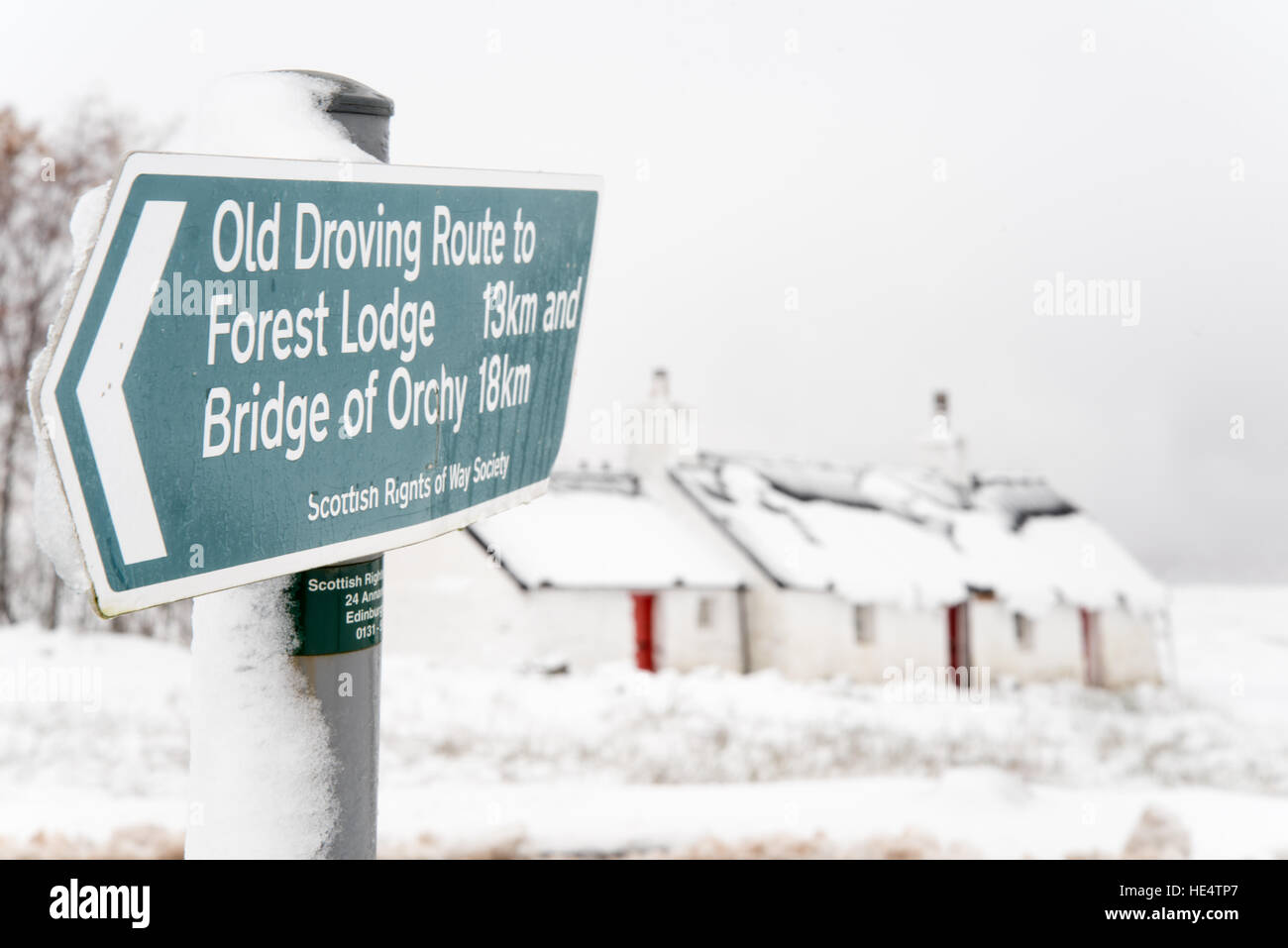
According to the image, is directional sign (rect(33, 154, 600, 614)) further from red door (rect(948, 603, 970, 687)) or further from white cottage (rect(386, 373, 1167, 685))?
red door (rect(948, 603, 970, 687))

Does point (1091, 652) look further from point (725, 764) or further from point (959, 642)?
point (725, 764)

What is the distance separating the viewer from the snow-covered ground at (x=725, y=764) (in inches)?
290

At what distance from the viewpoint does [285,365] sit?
2.41 m

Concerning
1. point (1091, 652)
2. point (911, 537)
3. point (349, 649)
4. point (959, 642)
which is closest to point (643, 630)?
point (959, 642)

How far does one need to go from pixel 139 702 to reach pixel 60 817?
4138 mm

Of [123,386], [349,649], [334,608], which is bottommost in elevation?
[349,649]

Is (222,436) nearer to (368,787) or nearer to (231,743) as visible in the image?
(231,743)

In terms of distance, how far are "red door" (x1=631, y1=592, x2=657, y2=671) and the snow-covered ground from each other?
353 millimetres

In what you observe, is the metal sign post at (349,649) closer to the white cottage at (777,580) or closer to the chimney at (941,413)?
the white cottage at (777,580)

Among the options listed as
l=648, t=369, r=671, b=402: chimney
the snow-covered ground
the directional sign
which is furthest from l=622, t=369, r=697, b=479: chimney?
the directional sign

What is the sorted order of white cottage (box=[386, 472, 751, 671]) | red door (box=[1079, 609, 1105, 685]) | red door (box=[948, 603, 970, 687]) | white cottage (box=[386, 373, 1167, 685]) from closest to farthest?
white cottage (box=[386, 472, 751, 671]), white cottage (box=[386, 373, 1167, 685]), red door (box=[948, 603, 970, 687]), red door (box=[1079, 609, 1105, 685])

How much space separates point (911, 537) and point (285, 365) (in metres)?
15.5

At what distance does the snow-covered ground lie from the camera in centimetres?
738

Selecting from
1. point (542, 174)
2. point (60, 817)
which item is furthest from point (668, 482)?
point (542, 174)
